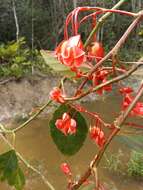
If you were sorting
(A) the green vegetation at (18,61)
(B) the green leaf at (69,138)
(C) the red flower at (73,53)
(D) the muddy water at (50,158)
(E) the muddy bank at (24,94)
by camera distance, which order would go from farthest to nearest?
(A) the green vegetation at (18,61) < (E) the muddy bank at (24,94) < (D) the muddy water at (50,158) < (B) the green leaf at (69,138) < (C) the red flower at (73,53)

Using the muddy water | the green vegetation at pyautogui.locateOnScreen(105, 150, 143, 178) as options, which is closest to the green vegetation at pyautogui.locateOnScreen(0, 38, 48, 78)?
the muddy water

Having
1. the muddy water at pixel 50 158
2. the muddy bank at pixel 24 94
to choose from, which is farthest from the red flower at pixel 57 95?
the muddy bank at pixel 24 94

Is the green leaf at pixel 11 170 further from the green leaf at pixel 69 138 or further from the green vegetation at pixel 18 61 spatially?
the green vegetation at pixel 18 61

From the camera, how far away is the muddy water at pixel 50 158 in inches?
154

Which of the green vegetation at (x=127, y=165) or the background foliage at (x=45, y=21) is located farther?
the background foliage at (x=45, y=21)

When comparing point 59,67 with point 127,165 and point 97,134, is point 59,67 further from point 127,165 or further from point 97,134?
point 127,165

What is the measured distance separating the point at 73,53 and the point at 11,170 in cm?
24

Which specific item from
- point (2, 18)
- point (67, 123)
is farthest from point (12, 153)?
point (2, 18)

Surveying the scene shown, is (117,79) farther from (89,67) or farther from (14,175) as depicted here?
(14,175)

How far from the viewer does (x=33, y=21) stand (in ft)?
24.6

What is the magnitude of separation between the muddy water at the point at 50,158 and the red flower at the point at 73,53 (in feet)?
10.3

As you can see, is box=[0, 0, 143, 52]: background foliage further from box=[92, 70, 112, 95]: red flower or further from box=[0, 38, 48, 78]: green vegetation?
box=[92, 70, 112, 95]: red flower

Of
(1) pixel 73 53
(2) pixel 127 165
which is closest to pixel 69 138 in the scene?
(1) pixel 73 53

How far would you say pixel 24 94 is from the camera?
629 centimetres
